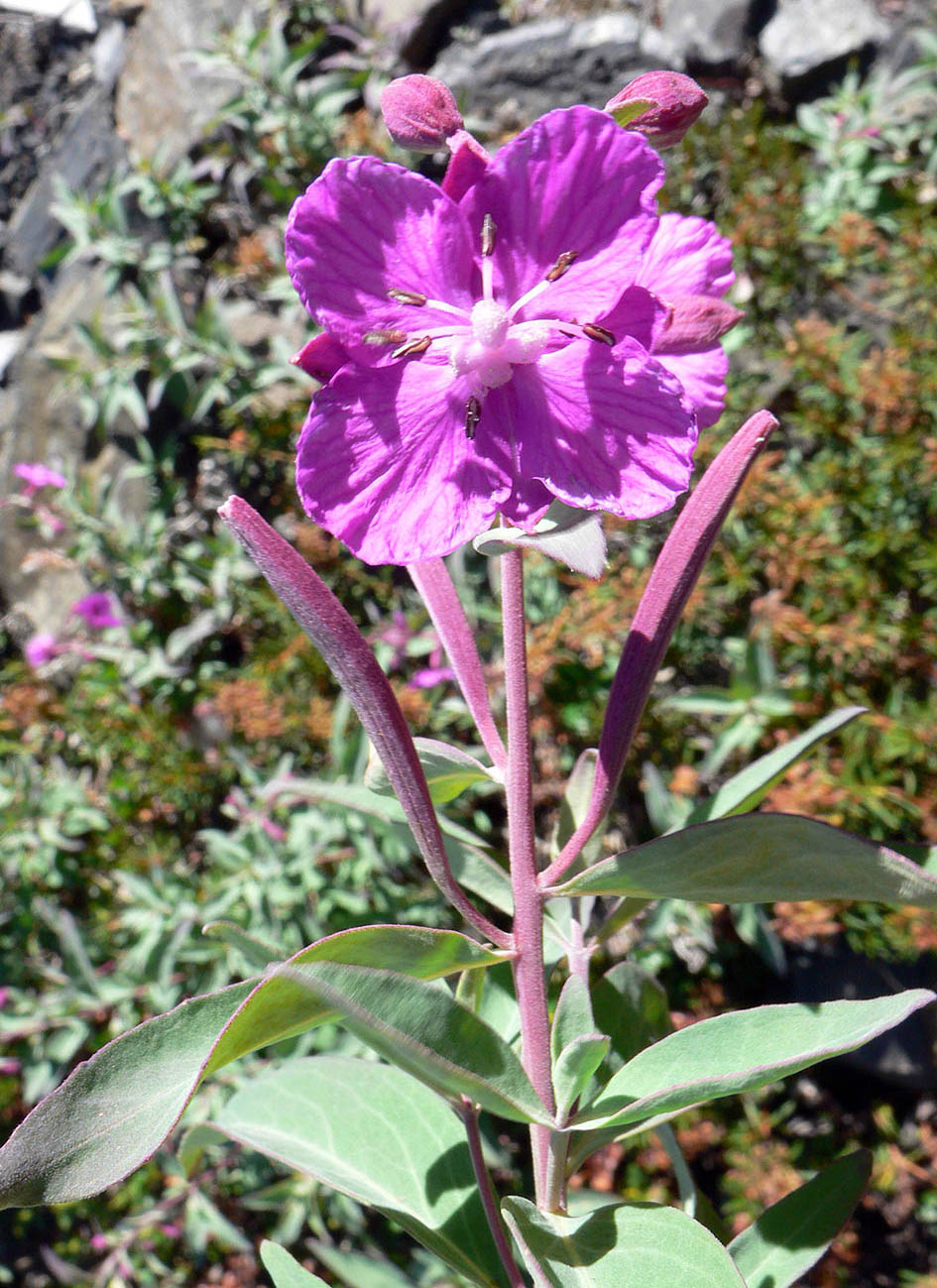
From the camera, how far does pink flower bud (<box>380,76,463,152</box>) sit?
0.68 m

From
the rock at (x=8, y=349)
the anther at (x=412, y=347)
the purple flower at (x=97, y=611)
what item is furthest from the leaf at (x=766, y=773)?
the rock at (x=8, y=349)

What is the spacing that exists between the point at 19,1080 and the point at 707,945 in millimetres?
1488

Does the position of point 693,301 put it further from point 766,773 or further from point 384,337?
point 766,773

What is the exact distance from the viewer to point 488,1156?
127 centimetres

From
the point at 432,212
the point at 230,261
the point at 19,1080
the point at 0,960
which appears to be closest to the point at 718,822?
the point at 432,212

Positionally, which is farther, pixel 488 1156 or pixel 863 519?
pixel 863 519

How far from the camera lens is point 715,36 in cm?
262

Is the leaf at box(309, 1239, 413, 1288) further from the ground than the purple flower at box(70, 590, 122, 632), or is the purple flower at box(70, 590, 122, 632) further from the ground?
the purple flower at box(70, 590, 122, 632)

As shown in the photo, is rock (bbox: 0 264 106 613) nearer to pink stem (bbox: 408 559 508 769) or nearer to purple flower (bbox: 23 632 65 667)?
purple flower (bbox: 23 632 65 667)

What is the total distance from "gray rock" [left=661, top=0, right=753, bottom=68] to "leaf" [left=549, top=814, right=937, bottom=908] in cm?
257

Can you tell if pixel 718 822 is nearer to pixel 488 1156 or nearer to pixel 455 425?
pixel 455 425

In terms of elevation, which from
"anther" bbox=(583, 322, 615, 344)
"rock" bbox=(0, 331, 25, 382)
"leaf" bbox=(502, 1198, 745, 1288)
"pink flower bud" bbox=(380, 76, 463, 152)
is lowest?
"leaf" bbox=(502, 1198, 745, 1288)

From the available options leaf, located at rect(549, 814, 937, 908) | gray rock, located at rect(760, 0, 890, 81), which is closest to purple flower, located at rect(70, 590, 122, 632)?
leaf, located at rect(549, 814, 937, 908)

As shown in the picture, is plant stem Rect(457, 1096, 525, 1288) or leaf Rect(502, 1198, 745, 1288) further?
plant stem Rect(457, 1096, 525, 1288)
